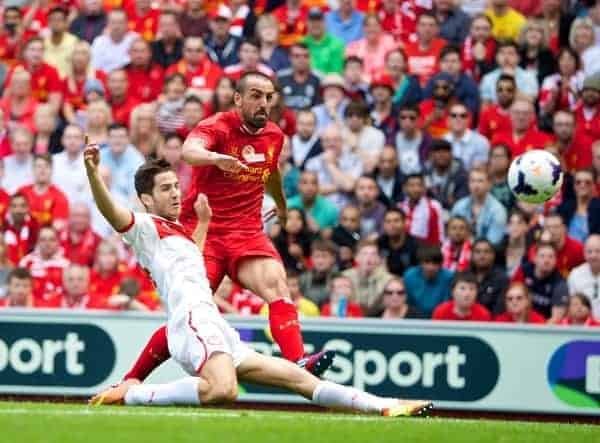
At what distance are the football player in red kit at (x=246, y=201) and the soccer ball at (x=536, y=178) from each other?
1828mm

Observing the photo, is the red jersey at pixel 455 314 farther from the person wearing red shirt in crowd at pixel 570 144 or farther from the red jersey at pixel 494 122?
the red jersey at pixel 494 122

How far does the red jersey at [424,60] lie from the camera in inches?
723

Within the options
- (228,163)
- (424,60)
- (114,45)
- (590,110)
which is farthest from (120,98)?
(228,163)

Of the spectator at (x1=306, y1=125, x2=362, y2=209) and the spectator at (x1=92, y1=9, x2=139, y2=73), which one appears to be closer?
the spectator at (x1=306, y1=125, x2=362, y2=209)

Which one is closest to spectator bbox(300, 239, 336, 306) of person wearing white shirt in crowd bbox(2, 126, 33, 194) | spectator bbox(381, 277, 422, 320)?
spectator bbox(381, 277, 422, 320)

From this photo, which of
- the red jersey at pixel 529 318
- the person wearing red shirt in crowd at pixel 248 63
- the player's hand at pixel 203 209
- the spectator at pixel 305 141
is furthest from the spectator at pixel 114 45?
the player's hand at pixel 203 209

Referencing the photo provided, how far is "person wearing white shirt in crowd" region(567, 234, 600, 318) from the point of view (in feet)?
50.5

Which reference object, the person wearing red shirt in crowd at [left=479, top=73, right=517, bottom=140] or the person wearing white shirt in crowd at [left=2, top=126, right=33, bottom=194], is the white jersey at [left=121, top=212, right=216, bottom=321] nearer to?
the person wearing white shirt in crowd at [left=2, top=126, right=33, bottom=194]

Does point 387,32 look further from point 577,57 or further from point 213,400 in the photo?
point 213,400

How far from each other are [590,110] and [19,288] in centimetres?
603

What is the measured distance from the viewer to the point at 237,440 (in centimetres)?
934

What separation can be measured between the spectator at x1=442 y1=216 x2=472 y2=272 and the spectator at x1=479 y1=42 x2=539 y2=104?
215cm

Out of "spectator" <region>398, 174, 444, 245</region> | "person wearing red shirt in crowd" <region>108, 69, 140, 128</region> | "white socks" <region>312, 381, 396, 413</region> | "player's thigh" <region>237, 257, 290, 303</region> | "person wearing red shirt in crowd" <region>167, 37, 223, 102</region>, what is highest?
"person wearing red shirt in crowd" <region>167, 37, 223, 102</region>

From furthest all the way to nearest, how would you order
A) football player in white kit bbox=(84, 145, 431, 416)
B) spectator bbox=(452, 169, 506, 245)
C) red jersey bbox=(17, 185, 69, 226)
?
red jersey bbox=(17, 185, 69, 226) < spectator bbox=(452, 169, 506, 245) < football player in white kit bbox=(84, 145, 431, 416)
